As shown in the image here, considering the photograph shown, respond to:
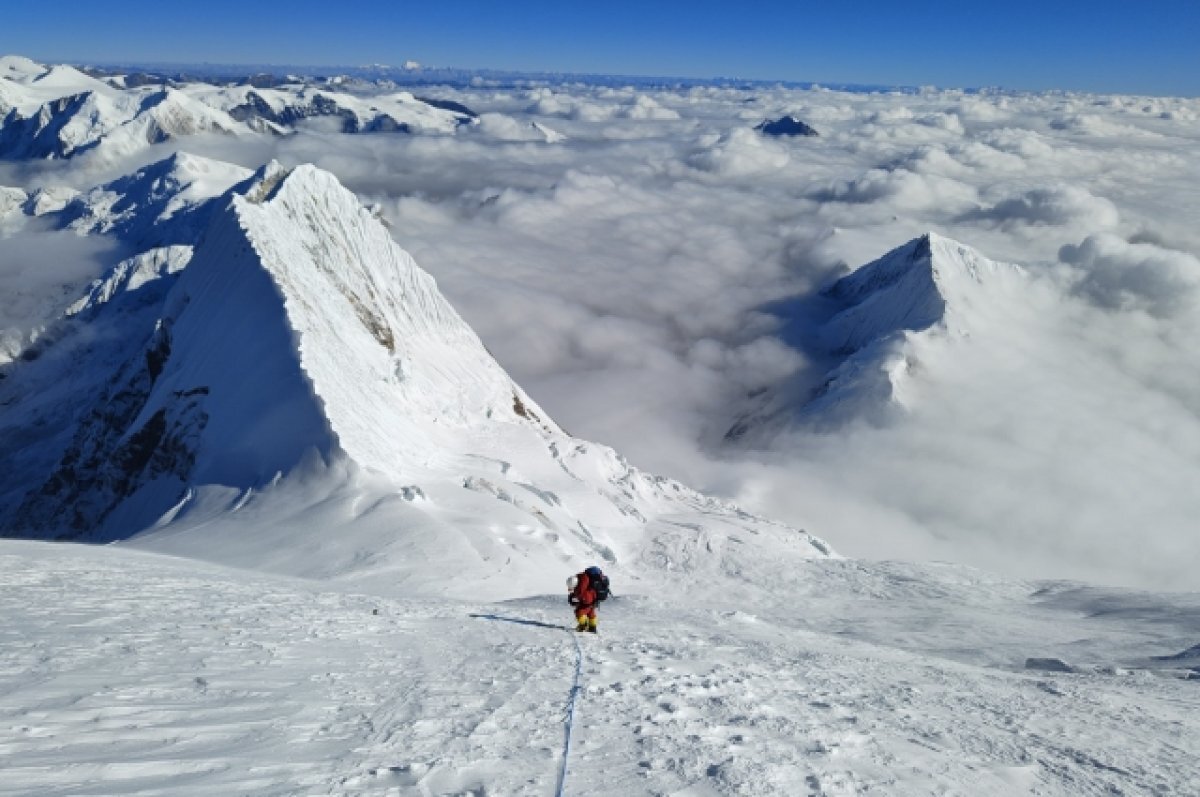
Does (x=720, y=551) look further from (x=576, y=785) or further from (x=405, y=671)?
(x=576, y=785)

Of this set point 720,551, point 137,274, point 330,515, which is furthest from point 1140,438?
point 137,274

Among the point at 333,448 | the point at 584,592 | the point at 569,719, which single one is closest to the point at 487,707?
the point at 569,719

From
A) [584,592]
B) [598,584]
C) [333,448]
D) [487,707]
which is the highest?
[333,448]

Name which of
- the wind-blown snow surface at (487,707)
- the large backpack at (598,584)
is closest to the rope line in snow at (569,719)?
the wind-blown snow surface at (487,707)

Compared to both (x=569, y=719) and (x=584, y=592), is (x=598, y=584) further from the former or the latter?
(x=569, y=719)

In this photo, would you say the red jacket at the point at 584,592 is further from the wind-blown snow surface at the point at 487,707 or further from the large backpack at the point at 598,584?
the wind-blown snow surface at the point at 487,707
